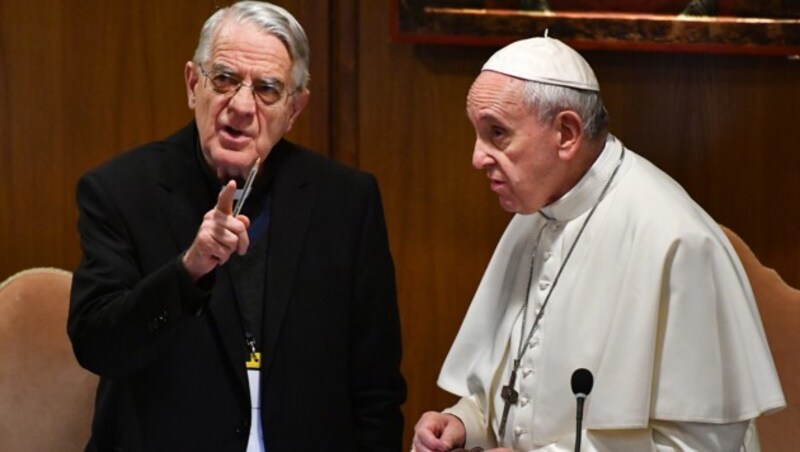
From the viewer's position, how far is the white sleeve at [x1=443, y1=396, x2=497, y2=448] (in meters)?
3.38

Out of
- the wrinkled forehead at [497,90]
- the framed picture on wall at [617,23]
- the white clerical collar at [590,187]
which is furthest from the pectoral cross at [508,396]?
the framed picture on wall at [617,23]

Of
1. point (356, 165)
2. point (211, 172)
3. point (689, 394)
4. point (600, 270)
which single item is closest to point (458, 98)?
point (356, 165)

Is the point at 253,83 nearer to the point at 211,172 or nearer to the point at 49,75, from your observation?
the point at 211,172

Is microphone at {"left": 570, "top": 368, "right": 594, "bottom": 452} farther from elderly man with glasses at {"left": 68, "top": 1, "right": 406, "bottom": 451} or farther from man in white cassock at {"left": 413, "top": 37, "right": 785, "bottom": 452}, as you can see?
elderly man with glasses at {"left": 68, "top": 1, "right": 406, "bottom": 451}

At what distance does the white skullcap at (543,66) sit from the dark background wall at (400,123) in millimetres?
1343

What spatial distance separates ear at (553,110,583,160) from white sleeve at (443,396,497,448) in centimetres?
66

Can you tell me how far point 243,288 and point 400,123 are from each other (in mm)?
1255

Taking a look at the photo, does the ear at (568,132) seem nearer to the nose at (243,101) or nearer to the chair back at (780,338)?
the nose at (243,101)

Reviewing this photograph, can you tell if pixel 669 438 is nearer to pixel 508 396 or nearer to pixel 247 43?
pixel 508 396

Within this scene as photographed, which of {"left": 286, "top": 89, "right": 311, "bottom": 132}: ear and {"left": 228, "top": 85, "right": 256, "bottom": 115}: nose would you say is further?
{"left": 286, "top": 89, "right": 311, "bottom": 132}: ear

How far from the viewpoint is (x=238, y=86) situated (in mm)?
3529

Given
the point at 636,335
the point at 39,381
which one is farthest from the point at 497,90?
the point at 39,381

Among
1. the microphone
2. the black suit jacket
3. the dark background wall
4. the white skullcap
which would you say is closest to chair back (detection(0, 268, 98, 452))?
the dark background wall

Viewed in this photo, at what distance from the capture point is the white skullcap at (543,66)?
3217 millimetres
